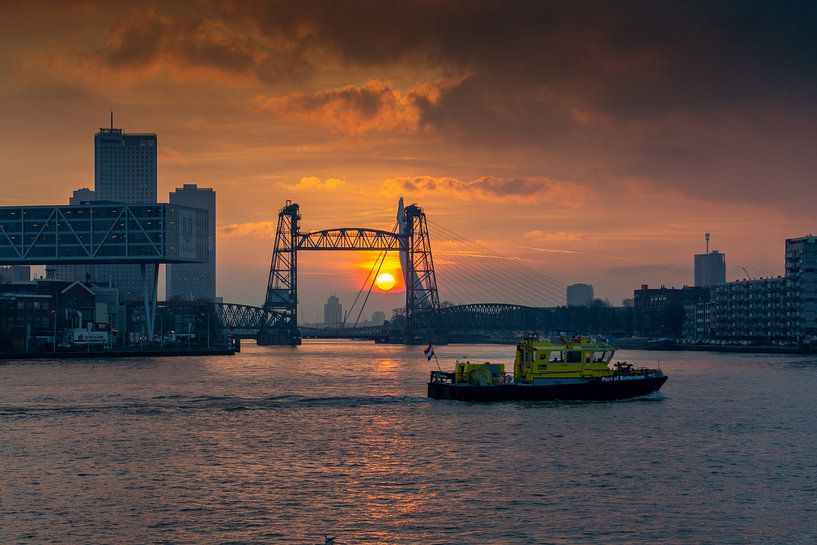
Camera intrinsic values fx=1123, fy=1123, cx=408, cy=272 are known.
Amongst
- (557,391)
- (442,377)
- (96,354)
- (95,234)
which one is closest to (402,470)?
(557,391)

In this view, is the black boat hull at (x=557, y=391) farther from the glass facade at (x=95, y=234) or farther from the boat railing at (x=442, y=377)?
the glass facade at (x=95, y=234)

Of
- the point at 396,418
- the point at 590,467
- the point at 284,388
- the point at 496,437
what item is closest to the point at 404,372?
the point at 284,388

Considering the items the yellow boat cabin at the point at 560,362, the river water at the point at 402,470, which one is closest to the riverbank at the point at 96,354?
the river water at the point at 402,470

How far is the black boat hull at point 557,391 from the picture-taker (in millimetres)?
82125

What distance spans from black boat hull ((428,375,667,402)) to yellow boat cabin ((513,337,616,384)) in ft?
2.29

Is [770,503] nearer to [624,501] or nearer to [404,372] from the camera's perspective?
[624,501]

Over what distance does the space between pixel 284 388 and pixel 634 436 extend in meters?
49.5

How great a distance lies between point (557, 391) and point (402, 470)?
32.2 metres

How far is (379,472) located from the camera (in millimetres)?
51375

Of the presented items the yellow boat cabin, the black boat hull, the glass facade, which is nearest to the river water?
the black boat hull

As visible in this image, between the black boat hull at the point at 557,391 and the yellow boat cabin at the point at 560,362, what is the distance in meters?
0.70

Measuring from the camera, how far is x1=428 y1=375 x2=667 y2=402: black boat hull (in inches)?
3233

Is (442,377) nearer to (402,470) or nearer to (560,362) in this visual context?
(560,362)

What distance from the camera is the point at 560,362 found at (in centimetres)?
8312
